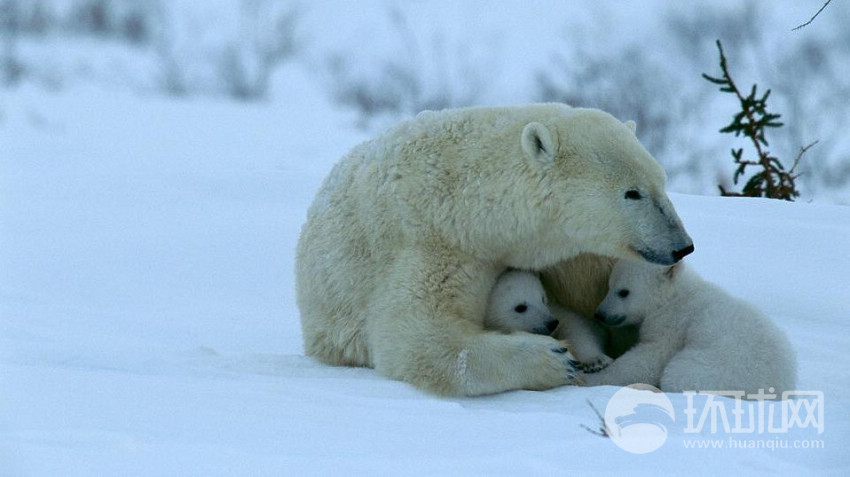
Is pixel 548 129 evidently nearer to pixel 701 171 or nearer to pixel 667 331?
pixel 667 331

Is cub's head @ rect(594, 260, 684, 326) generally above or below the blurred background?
below

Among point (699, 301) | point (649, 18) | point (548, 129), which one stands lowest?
point (699, 301)

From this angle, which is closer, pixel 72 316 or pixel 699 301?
pixel 699 301

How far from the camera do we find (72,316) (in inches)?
214

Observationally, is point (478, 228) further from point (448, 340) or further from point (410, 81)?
point (410, 81)

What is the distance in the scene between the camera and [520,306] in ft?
13.0

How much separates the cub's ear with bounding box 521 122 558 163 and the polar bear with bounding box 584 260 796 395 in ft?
1.82

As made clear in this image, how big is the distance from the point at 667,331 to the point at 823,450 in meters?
0.90

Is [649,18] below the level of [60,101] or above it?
above

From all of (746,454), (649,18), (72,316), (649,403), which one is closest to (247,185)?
(72,316)

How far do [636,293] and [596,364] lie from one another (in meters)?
0.27

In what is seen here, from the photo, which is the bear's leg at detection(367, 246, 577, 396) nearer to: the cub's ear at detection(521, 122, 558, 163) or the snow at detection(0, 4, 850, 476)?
the snow at detection(0, 4, 850, 476)

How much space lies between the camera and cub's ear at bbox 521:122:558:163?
3.74m

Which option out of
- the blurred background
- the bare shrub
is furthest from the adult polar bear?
the bare shrub
